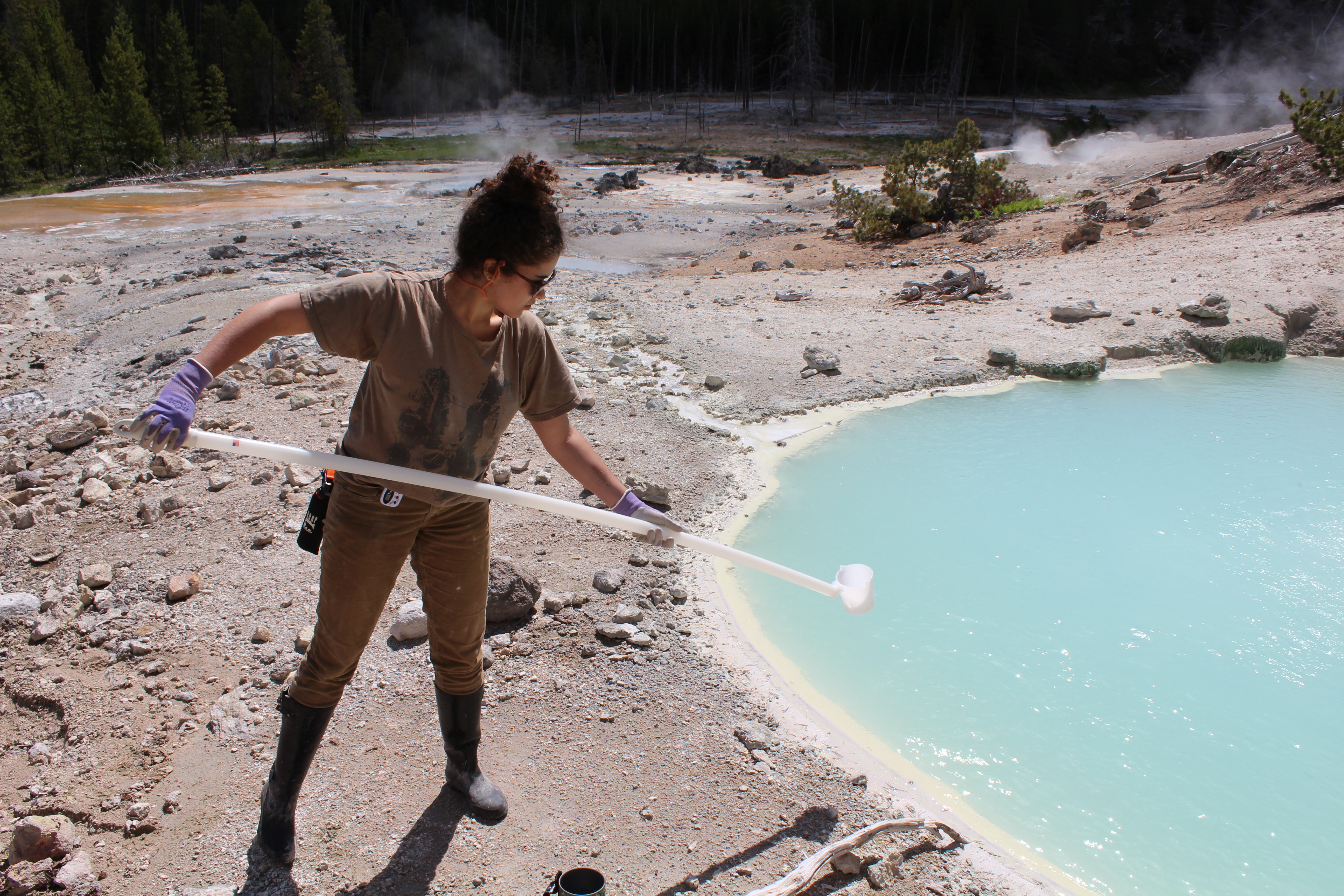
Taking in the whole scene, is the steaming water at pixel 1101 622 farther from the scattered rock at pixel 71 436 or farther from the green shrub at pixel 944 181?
the green shrub at pixel 944 181

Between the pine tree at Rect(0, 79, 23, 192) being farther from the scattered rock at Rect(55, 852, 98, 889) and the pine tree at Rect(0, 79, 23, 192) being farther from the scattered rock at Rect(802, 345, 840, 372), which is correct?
the scattered rock at Rect(55, 852, 98, 889)

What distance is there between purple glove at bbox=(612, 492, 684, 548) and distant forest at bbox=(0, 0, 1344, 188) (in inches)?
1123

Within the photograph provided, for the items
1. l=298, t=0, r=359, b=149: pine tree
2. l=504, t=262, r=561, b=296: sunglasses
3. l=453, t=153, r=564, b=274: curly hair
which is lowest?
l=504, t=262, r=561, b=296: sunglasses

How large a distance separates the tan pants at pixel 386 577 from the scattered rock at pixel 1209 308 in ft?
22.4

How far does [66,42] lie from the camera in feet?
101

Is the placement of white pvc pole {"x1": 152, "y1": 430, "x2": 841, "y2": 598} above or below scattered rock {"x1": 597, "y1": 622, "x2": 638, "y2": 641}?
above

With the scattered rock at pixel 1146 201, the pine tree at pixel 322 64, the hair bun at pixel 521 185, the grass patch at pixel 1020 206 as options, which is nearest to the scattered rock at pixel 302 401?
the hair bun at pixel 521 185

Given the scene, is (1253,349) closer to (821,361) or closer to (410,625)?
(821,361)

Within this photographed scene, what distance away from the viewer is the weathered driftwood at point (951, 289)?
26.2 feet

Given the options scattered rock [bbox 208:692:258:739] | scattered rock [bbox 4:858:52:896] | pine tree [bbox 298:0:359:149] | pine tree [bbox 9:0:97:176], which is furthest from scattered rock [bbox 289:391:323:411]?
pine tree [bbox 298:0:359:149]

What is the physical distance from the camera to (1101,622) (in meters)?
3.35

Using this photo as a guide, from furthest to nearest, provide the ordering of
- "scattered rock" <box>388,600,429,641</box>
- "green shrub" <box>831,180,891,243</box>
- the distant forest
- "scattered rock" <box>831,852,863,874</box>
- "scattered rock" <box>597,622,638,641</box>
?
1. the distant forest
2. "green shrub" <box>831,180,891,243</box>
3. "scattered rock" <box>597,622,638,641</box>
4. "scattered rock" <box>388,600,429,641</box>
5. "scattered rock" <box>831,852,863,874</box>

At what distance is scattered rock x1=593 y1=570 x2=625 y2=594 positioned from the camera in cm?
321

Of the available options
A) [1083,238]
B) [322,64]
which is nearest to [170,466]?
[1083,238]
